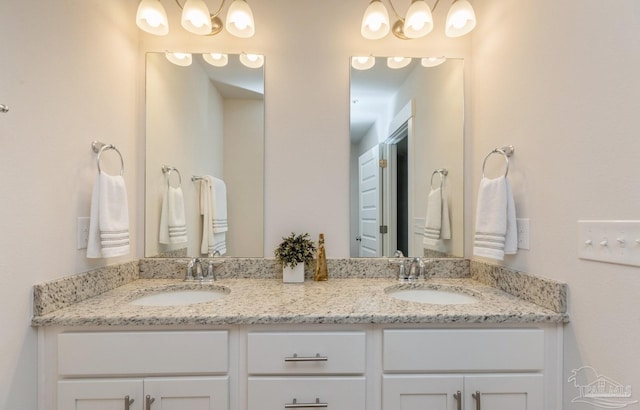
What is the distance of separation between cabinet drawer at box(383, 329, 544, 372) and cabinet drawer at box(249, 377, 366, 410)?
0.15m

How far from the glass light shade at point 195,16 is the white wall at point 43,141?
0.32m

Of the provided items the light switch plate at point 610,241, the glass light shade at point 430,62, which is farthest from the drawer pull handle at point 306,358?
the glass light shade at point 430,62

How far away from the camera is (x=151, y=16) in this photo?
136cm

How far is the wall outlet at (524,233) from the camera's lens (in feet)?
3.83

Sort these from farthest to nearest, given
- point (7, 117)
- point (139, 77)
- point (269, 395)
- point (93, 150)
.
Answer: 1. point (139, 77)
2. point (93, 150)
3. point (269, 395)
4. point (7, 117)

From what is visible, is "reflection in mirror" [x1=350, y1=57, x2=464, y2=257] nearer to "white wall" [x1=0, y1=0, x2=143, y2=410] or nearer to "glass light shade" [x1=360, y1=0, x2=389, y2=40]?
"glass light shade" [x1=360, y1=0, x2=389, y2=40]

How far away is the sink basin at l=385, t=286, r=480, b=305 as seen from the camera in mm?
1372

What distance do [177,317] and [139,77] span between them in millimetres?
1249

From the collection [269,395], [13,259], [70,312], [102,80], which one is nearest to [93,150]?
[102,80]

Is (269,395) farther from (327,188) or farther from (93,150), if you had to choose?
(93,150)

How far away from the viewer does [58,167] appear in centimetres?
107

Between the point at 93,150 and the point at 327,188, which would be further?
the point at 327,188

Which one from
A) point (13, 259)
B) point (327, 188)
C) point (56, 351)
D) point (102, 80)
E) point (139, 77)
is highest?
point (139, 77)

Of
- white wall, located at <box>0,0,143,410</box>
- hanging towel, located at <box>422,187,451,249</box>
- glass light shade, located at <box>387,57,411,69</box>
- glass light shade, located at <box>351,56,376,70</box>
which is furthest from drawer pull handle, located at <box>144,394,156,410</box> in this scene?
glass light shade, located at <box>387,57,411,69</box>
